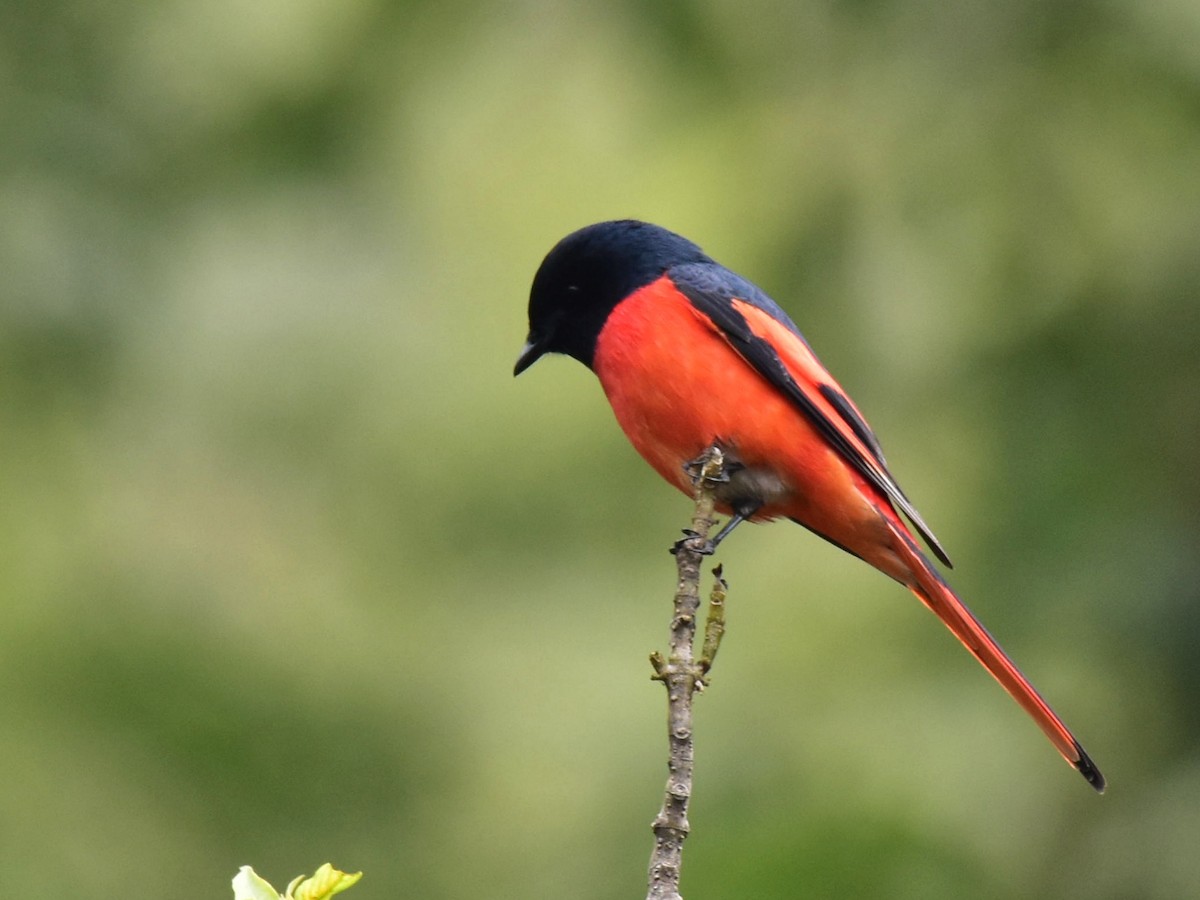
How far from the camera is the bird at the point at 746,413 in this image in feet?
12.7

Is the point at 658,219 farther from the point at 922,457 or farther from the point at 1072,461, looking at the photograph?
the point at 1072,461

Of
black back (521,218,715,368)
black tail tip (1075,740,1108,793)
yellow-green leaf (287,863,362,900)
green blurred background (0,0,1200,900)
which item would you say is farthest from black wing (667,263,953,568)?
yellow-green leaf (287,863,362,900)

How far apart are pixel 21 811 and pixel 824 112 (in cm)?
401

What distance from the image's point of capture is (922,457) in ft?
20.9

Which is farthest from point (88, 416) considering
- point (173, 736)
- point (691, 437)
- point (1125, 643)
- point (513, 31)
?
point (1125, 643)

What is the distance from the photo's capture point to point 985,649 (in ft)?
12.7

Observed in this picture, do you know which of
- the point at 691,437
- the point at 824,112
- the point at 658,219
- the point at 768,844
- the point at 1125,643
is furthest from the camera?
the point at 658,219

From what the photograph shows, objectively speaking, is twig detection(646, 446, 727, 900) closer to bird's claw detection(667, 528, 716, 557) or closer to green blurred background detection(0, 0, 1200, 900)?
bird's claw detection(667, 528, 716, 557)

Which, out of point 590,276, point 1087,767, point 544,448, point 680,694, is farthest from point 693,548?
point 544,448

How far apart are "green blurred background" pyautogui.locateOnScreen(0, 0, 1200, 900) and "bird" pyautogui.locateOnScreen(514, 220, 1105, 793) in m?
0.86

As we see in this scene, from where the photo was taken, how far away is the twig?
2.28 meters

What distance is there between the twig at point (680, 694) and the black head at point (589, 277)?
1344 mm

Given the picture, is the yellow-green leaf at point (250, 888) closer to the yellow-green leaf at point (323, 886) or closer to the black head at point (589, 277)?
the yellow-green leaf at point (323, 886)

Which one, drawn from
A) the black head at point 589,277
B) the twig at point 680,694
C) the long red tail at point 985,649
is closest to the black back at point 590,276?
the black head at point 589,277
